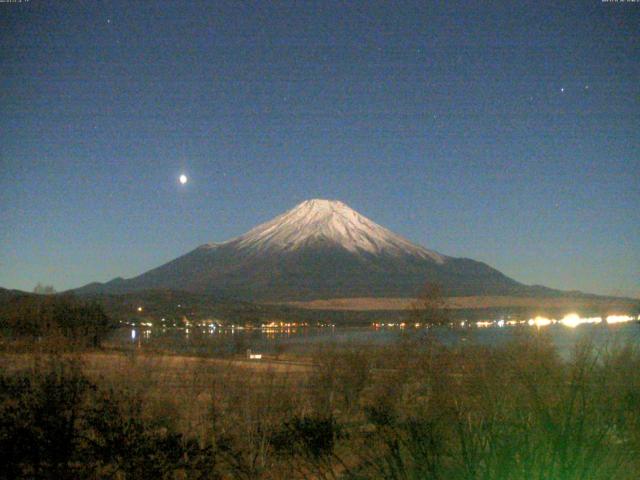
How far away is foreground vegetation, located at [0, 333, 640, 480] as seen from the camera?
4090 mm

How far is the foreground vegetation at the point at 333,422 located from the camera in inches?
161

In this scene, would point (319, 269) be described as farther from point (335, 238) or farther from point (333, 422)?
point (333, 422)

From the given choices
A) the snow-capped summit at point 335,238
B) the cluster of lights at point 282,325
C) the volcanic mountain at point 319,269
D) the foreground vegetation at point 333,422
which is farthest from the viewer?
the snow-capped summit at point 335,238

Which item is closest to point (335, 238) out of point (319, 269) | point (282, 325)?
point (319, 269)

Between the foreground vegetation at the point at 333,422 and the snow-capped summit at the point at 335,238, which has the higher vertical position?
the snow-capped summit at the point at 335,238

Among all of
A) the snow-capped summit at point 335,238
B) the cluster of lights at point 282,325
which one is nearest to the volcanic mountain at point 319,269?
the snow-capped summit at point 335,238

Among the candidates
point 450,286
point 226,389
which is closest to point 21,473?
point 226,389

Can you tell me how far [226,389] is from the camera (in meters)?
12.8

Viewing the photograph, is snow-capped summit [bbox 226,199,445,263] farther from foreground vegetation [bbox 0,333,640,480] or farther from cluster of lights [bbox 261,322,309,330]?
foreground vegetation [bbox 0,333,640,480]

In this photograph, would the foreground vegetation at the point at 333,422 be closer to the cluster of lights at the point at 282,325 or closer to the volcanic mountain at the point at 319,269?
the cluster of lights at the point at 282,325

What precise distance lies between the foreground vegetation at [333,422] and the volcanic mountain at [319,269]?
11392cm

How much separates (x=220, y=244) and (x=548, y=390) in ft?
640

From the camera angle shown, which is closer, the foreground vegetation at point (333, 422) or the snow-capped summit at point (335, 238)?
the foreground vegetation at point (333, 422)

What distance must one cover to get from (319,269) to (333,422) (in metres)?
143
